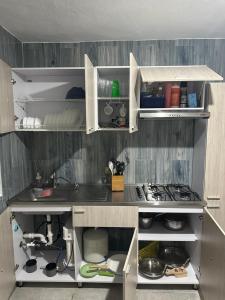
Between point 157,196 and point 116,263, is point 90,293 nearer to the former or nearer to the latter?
point 116,263

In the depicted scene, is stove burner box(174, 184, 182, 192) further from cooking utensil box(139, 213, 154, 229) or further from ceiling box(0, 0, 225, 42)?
ceiling box(0, 0, 225, 42)

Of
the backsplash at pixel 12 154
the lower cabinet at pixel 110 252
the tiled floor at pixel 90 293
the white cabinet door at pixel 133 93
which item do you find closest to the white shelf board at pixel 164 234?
the lower cabinet at pixel 110 252

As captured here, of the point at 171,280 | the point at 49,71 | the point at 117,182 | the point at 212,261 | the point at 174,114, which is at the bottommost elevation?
the point at 171,280

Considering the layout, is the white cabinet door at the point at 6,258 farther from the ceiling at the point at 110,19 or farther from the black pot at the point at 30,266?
the ceiling at the point at 110,19

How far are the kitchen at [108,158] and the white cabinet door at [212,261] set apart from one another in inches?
0.5

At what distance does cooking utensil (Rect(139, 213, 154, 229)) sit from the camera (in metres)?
2.09

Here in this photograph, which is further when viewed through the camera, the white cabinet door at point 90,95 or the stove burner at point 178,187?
the stove burner at point 178,187

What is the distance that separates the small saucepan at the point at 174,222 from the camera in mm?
2066

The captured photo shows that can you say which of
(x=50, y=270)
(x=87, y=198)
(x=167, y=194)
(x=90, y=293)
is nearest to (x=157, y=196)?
(x=167, y=194)

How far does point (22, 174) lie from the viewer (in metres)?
2.18

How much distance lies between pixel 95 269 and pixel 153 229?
64 cm

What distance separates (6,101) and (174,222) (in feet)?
5.86

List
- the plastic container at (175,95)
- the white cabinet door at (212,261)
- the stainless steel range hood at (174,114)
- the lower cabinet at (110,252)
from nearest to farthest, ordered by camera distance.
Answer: the white cabinet door at (212,261) → the lower cabinet at (110,252) → the stainless steel range hood at (174,114) → the plastic container at (175,95)

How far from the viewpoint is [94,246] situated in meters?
2.17
